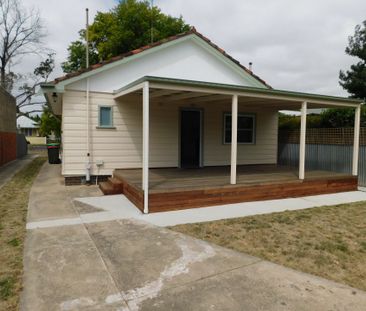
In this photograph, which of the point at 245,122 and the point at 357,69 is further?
the point at 357,69

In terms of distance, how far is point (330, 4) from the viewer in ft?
35.1

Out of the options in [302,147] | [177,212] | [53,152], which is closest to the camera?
[177,212]

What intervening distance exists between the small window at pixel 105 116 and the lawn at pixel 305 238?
4.79m

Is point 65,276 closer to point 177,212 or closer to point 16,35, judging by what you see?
point 177,212

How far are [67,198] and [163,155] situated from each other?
11.3ft

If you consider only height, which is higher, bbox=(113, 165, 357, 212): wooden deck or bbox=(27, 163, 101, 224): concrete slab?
bbox=(113, 165, 357, 212): wooden deck

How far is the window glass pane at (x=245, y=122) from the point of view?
10619 mm

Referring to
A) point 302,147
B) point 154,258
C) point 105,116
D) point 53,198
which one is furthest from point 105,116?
point 154,258

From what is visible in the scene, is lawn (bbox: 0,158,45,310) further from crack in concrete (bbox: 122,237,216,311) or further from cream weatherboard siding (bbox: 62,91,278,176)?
cream weatherboard siding (bbox: 62,91,278,176)

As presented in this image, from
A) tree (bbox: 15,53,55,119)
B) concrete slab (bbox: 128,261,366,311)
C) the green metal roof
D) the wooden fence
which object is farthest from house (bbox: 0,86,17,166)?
tree (bbox: 15,53,55,119)

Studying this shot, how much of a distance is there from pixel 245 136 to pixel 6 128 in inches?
515

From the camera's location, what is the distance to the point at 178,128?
9.40 metres

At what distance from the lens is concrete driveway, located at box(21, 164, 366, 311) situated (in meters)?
2.61

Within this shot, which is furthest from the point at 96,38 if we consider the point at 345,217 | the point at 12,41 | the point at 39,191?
the point at 345,217
